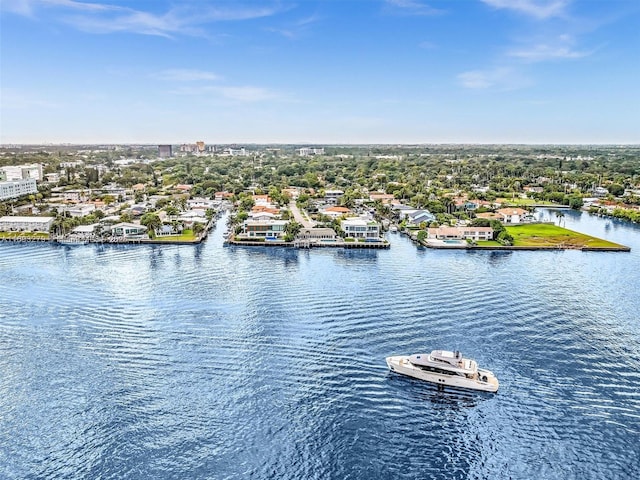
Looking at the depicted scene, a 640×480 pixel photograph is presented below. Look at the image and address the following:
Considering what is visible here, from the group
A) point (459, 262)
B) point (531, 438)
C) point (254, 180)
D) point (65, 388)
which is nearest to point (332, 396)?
point (531, 438)

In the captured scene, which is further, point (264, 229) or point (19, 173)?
point (19, 173)

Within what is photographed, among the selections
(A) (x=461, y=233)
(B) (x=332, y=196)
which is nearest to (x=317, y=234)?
(A) (x=461, y=233)

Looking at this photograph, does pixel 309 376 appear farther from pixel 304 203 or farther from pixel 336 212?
pixel 304 203

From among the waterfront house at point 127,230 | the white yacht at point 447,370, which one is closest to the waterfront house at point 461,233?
the white yacht at point 447,370

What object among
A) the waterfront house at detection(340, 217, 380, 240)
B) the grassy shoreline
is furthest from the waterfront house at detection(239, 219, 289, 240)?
the grassy shoreline

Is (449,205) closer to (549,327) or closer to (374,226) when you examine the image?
(374,226)

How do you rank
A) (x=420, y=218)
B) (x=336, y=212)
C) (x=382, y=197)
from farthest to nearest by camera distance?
(x=382, y=197)
(x=336, y=212)
(x=420, y=218)
